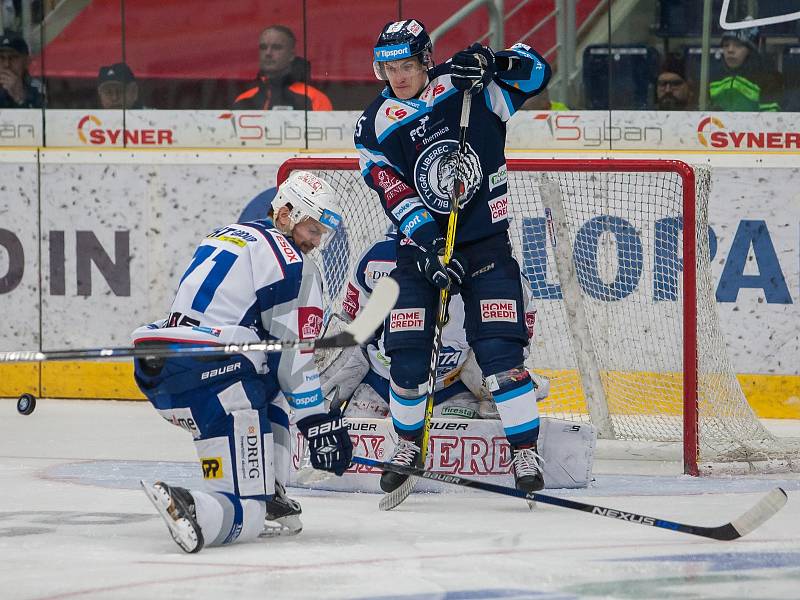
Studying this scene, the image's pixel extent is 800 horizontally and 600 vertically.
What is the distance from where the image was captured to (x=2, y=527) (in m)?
3.65

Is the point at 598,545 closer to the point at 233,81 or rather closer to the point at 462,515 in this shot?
the point at 462,515

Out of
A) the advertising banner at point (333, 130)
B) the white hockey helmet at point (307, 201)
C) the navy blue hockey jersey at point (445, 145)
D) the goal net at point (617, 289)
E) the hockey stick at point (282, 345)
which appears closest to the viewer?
the hockey stick at point (282, 345)

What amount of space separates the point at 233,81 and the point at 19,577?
4021 millimetres

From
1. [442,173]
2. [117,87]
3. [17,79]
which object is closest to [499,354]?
[442,173]

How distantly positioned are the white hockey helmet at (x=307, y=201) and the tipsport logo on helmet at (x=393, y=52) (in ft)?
2.48

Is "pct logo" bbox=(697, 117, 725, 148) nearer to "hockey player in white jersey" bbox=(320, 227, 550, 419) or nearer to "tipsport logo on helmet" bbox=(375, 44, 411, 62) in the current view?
"hockey player in white jersey" bbox=(320, 227, 550, 419)

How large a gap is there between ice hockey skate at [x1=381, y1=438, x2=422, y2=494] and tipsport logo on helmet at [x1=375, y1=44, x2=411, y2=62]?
1.08 m

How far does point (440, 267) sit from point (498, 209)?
320 mm

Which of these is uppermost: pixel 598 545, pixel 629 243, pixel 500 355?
pixel 629 243

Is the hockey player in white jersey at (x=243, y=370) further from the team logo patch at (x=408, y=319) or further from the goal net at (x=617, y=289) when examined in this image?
the goal net at (x=617, y=289)

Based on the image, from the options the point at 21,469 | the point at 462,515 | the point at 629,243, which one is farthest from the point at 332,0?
the point at 462,515

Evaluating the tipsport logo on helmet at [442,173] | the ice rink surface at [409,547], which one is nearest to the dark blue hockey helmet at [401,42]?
the tipsport logo on helmet at [442,173]

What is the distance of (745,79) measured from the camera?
6.23 meters

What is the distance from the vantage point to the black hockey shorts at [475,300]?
13.6 feet
